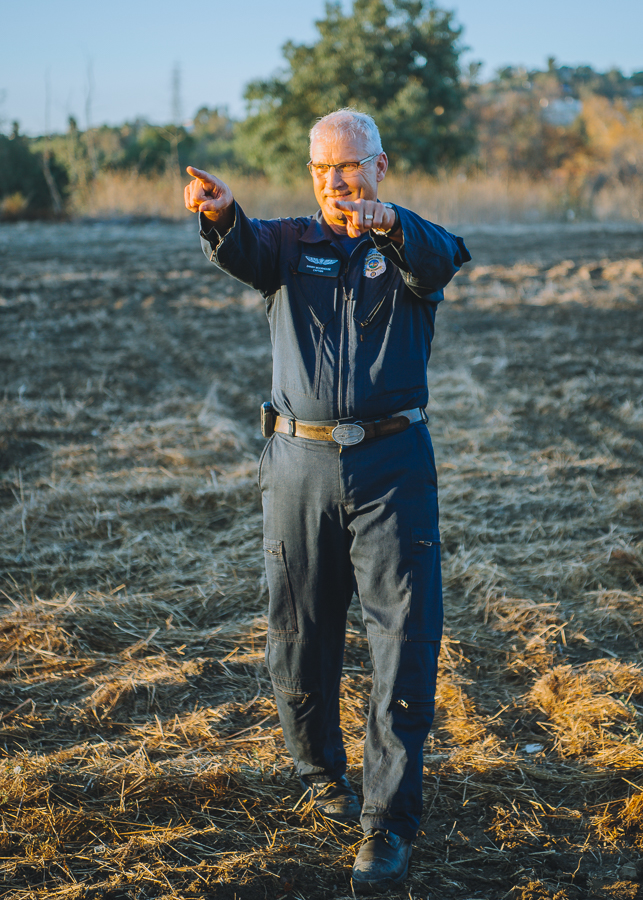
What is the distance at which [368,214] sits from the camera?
1698 millimetres

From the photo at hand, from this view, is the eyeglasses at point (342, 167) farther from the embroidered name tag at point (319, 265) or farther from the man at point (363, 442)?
the embroidered name tag at point (319, 265)

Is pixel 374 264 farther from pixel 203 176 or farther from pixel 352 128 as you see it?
pixel 203 176

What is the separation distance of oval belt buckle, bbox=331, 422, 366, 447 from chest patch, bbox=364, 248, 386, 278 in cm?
39

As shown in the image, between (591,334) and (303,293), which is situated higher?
(303,293)

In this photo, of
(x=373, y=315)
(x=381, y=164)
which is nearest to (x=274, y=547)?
(x=373, y=315)

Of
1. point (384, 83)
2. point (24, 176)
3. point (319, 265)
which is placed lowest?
point (319, 265)

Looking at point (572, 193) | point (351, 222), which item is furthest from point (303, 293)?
point (572, 193)

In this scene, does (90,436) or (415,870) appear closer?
(415,870)

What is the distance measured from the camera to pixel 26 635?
3.00 metres

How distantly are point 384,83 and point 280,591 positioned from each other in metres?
22.6

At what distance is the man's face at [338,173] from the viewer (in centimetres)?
184

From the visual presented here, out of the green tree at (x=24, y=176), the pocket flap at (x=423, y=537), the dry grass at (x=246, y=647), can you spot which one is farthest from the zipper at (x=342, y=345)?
the green tree at (x=24, y=176)

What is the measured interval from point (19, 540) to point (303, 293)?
2.50 metres

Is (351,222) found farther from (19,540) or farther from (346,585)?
(19,540)
